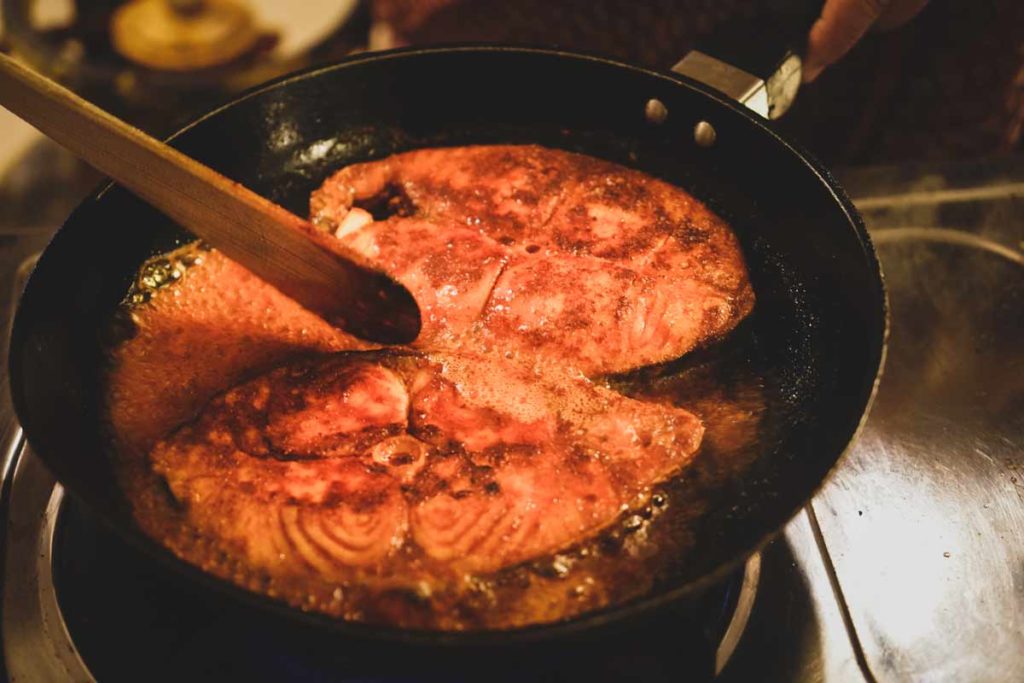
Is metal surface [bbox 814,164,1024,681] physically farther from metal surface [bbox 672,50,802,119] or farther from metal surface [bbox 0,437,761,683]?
metal surface [bbox 672,50,802,119]

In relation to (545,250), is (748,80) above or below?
above

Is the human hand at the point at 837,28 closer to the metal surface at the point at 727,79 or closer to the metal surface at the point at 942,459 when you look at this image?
the metal surface at the point at 727,79

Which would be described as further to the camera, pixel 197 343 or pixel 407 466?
pixel 197 343

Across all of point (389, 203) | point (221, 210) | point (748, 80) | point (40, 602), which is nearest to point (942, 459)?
point (748, 80)

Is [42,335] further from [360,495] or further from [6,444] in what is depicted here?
[360,495]

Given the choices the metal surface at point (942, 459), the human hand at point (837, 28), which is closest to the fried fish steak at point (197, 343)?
the metal surface at point (942, 459)

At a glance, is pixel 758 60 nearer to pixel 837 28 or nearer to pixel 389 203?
pixel 837 28
